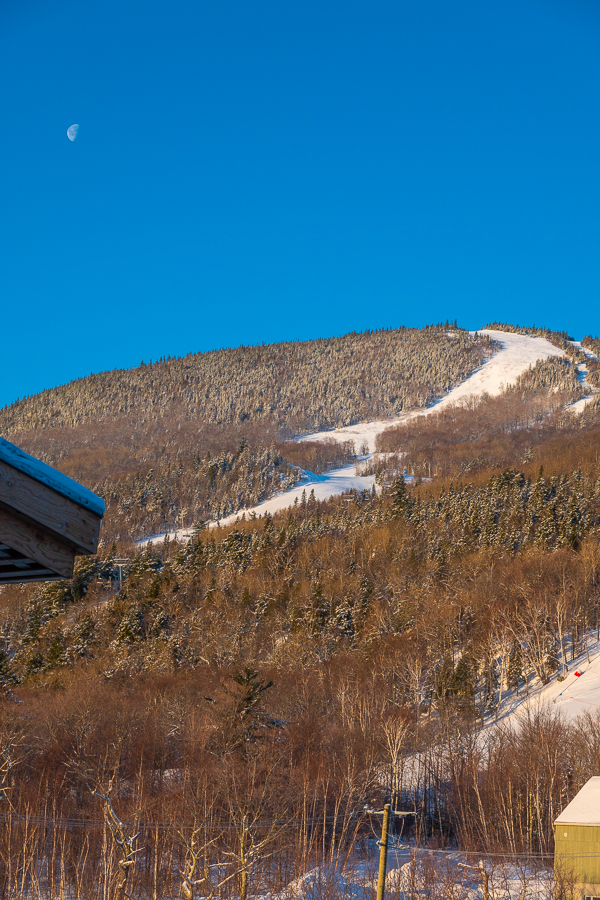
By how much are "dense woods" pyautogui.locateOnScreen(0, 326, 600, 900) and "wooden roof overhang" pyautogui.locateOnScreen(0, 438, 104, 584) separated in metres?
4.51

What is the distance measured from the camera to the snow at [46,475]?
118 inches

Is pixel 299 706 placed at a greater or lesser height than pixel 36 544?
lesser

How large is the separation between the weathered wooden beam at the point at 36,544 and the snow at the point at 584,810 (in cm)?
2374

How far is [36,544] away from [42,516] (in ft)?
0.68

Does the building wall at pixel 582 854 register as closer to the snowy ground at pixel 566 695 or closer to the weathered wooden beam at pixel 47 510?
the weathered wooden beam at pixel 47 510

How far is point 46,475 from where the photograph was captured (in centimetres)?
311

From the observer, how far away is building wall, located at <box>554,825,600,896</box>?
21.6m

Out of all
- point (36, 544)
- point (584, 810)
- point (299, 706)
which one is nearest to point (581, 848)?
point (584, 810)

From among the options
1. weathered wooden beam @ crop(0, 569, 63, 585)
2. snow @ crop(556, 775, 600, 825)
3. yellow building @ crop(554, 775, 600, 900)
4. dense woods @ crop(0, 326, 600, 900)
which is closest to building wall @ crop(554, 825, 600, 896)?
yellow building @ crop(554, 775, 600, 900)

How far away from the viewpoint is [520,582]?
72.6 meters

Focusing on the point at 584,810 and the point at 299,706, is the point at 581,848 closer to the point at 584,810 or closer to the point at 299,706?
the point at 584,810

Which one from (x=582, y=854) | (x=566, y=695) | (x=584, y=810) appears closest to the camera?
(x=582, y=854)

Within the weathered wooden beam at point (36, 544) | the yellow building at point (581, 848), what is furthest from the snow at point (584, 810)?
the weathered wooden beam at point (36, 544)

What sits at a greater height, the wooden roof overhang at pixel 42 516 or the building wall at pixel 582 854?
the wooden roof overhang at pixel 42 516
